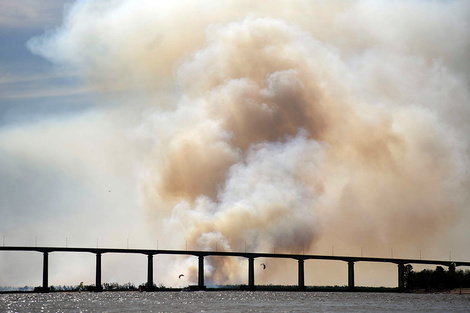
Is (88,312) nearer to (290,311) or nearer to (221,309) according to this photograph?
(221,309)

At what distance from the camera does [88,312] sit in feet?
412

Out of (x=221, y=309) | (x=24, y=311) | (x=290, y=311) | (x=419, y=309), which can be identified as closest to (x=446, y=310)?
(x=419, y=309)

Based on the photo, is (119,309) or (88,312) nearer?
(88,312)

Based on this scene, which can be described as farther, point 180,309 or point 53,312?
point 180,309

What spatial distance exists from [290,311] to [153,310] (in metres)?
20.9

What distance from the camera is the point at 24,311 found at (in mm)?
A: 129625

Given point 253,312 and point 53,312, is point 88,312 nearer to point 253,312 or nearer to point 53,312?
point 53,312

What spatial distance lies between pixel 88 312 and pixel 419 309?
174ft

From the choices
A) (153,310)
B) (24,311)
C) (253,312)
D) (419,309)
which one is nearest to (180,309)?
(153,310)

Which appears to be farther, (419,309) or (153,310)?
(419,309)

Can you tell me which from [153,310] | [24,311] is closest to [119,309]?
[153,310]

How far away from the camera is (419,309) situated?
139 meters

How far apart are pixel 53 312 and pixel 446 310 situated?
61331 millimetres

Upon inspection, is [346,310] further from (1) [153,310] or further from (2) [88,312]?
(2) [88,312]
